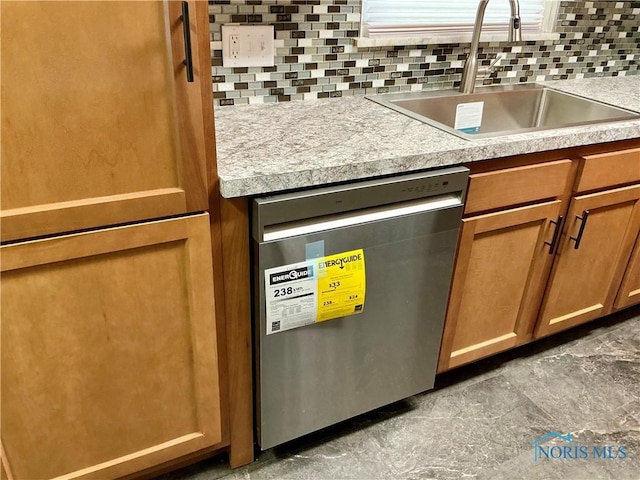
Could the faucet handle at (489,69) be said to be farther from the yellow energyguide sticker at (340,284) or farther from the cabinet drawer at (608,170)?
the yellow energyguide sticker at (340,284)

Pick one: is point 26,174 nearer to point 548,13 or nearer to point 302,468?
point 302,468

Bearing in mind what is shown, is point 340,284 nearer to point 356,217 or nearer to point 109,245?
point 356,217

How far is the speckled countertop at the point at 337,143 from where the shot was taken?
1.15m

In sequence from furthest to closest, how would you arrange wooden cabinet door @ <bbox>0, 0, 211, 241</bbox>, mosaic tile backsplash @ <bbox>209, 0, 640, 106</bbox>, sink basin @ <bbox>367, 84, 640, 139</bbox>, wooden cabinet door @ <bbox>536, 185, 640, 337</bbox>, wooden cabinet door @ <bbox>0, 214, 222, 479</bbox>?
sink basin @ <bbox>367, 84, 640, 139</bbox>
wooden cabinet door @ <bbox>536, 185, 640, 337</bbox>
mosaic tile backsplash @ <bbox>209, 0, 640, 106</bbox>
wooden cabinet door @ <bbox>0, 214, 222, 479</bbox>
wooden cabinet door @ <bbox>0, 0, 211, 241</bbox>

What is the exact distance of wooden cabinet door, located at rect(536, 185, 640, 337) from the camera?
66.4 inches

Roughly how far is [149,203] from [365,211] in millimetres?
491

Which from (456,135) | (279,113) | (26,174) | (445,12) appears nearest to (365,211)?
(456,135)

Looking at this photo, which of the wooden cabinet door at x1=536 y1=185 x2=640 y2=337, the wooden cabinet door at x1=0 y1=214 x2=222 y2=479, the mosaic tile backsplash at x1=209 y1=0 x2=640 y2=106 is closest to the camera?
the wooden cabinet door at x1=0 y1=214 x2=222 y2=479

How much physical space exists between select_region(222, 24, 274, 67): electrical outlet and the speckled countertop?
0.13m

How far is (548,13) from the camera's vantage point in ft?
6.84

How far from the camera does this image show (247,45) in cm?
154

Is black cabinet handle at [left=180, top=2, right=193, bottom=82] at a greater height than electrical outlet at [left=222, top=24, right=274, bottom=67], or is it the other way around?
black cabinet handle at [left=180, top=2, right=193, bottom=82]

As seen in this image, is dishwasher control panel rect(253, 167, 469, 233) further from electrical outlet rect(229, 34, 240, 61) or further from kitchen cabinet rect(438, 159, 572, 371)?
electrical outlet rect(229, 34, 240, 61)

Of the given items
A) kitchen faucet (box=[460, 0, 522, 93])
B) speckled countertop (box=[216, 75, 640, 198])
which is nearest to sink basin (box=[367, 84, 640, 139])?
kitchen faucet (box=[460, 0, 522, 93])
